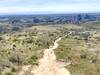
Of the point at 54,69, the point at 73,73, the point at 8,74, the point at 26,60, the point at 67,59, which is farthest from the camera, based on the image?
the point at 67,59

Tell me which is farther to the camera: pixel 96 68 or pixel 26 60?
pixel 26 60

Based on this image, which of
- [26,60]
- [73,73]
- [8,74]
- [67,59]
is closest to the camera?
[8,74]

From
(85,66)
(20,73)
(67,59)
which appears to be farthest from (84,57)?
(20,73)

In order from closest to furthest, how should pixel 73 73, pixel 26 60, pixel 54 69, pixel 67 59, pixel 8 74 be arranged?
pixel 8 74 → pixel 73 73 → pixel 54 69 → pixel 26 60 → pixel 67 59

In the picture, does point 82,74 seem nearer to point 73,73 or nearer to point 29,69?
point 73,73

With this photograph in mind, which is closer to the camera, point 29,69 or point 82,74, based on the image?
point 82,74

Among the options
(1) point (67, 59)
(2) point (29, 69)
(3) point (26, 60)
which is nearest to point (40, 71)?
(2) point (29, 69)

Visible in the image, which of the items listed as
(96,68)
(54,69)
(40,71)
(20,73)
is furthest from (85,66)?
(20,73)

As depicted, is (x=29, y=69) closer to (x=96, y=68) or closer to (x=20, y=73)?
(x=20, y=73)
